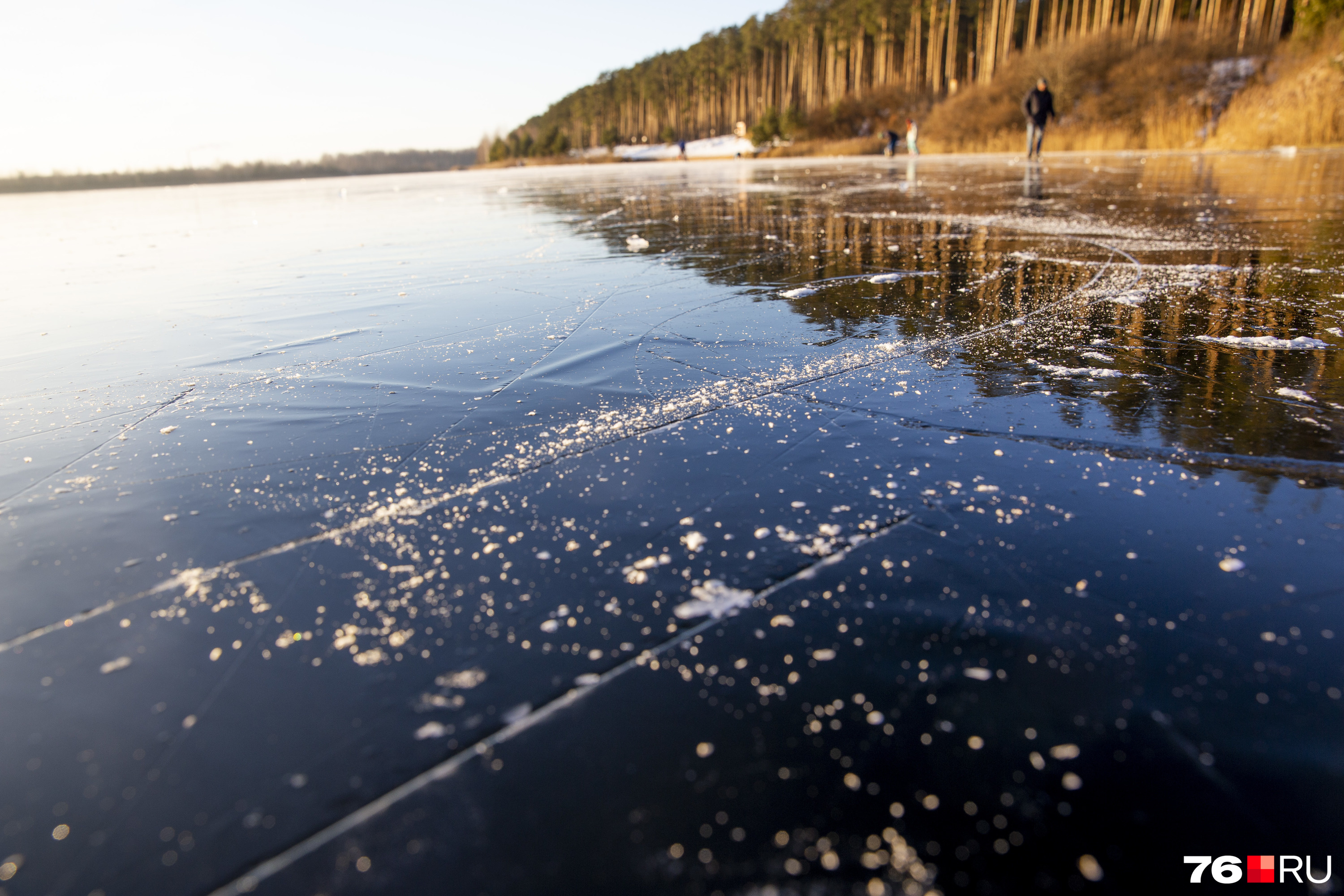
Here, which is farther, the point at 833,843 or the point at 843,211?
the point at 843,211

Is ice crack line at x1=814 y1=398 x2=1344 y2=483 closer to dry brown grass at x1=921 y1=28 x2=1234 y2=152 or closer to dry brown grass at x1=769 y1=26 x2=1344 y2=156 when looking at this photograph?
dry brown grass at x1=769 y1=26 x2=1344 y2=156

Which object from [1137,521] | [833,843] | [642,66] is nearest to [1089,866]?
[833,843]

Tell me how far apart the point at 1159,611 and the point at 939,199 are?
37.4 ft

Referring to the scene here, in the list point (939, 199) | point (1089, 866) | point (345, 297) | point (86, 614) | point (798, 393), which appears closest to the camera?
point (1089, 866)

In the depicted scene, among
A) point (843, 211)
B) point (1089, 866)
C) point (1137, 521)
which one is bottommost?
point (1089, 866)

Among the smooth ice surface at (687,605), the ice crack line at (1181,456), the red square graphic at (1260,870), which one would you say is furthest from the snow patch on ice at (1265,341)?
the red square graphic at (1260,870)

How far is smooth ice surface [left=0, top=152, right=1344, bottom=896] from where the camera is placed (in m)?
1.13

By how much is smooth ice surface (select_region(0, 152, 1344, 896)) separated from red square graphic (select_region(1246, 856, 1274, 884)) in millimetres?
33

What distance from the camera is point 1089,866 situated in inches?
41.4

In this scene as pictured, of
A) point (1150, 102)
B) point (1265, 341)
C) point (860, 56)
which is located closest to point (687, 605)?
point (1265, 341)

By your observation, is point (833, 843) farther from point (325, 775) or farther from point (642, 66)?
point (642, 66)

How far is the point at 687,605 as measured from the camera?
1692 mm

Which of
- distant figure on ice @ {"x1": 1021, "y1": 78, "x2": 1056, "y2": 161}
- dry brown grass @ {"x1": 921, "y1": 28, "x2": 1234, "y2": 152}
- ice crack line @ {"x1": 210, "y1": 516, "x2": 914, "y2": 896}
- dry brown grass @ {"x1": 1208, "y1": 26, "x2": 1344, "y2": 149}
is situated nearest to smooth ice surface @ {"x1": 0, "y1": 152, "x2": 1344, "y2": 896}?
ice crack line @ {"x1": 210, "y1": 516, "x2": 914, "y2": 896}

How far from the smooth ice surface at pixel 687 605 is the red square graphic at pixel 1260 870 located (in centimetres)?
3
